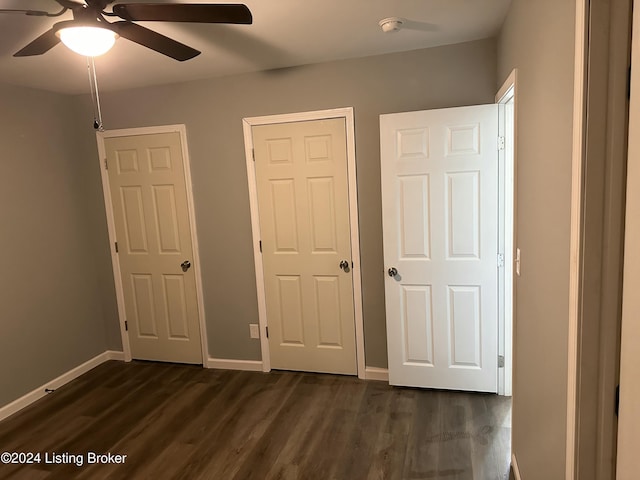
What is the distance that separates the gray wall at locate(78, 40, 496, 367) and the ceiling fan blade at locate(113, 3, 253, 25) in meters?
1.51

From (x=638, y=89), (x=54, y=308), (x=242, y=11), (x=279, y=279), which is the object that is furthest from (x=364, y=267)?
(x=54, y=308)

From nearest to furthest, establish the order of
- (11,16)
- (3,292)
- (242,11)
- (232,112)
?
(242,11)
(11,16)
(3,292)
(232,112)

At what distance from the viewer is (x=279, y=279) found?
3.37 meters

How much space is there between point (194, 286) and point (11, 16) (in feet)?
7.29

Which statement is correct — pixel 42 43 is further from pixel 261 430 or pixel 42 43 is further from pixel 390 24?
pixel 261 430

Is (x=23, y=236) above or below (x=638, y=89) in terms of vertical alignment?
below

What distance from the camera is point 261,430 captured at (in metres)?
2.65

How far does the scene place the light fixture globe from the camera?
157cm

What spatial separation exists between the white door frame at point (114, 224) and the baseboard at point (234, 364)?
0.22 ft

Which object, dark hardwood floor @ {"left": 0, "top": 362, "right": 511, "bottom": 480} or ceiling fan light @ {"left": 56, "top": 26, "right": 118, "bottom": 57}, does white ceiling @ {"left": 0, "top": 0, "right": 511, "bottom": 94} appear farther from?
dark hardwood floor @ {"left": 0, "top": 362, "right": 511, "bottom": 480}

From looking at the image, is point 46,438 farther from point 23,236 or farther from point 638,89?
point 638,89

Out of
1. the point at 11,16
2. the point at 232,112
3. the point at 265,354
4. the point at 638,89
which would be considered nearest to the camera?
the point at 638,89

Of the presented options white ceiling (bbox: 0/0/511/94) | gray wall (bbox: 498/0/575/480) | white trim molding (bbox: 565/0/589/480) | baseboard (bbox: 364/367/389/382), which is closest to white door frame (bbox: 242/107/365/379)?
baseboard (bbox: 364/367/389/382)

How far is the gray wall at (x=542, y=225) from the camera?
1.23 m
